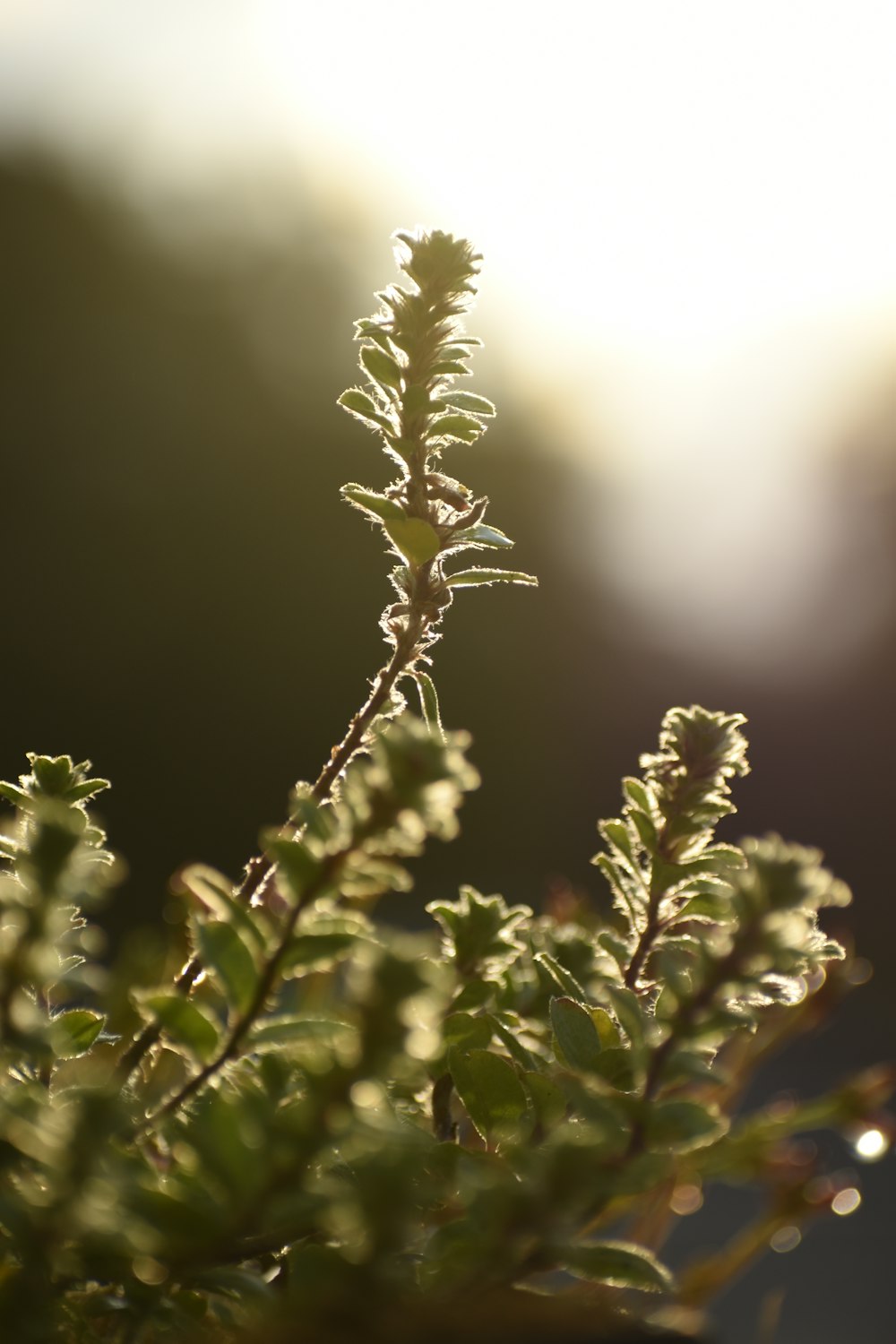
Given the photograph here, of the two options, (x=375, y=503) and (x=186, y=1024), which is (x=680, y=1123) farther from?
(x=375, y=503)

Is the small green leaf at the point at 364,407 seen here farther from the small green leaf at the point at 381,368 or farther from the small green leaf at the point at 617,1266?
the small green leaf at the point at 617,1266

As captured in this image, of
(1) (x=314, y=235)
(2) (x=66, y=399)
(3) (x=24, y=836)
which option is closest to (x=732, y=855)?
(3) (x=24, y=836)

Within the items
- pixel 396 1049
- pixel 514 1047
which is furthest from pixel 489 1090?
pixel 396 1049

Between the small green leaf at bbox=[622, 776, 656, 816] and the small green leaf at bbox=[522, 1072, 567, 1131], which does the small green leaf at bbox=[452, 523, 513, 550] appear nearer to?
the small green leaf at bbox=[622, 776, 656, 816]

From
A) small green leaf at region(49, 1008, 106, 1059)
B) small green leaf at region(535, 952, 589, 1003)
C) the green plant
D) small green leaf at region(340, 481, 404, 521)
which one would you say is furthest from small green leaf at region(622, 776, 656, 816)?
small green leaf at region(49, 1008, 106, 1059)

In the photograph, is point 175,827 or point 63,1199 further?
point 175,827

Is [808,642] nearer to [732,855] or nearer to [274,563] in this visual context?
[274,563]

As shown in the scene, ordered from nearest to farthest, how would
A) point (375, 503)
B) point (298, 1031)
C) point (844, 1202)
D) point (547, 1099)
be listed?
1. point (298, 1031)
2. point (547, 1099)
3. point (375, 503)
4. point (844, 1202)

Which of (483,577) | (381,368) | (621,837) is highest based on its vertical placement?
(381,368)
